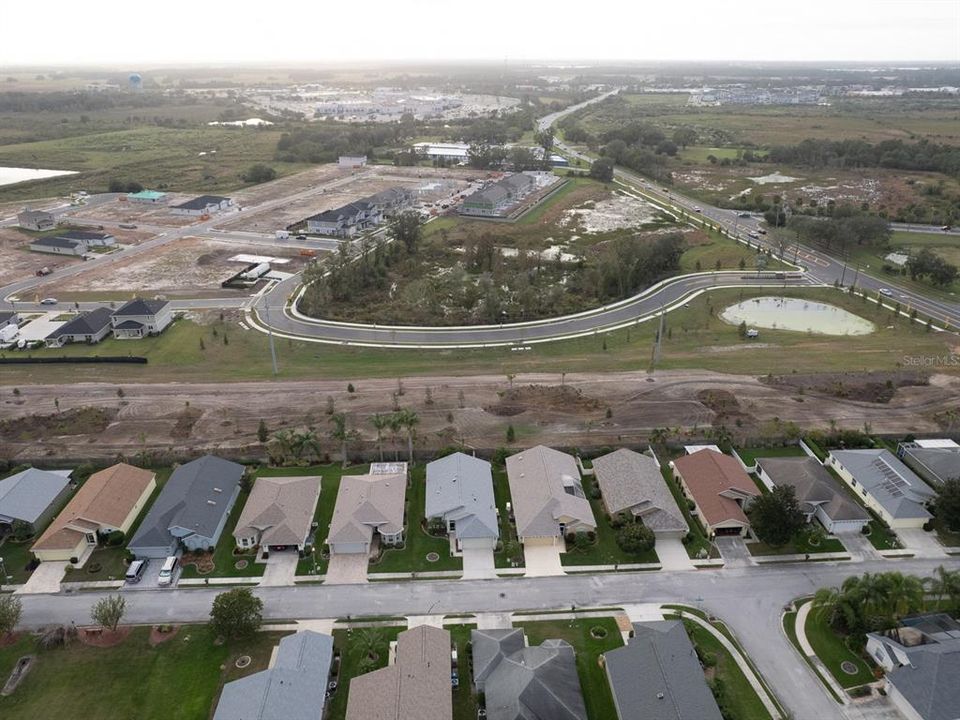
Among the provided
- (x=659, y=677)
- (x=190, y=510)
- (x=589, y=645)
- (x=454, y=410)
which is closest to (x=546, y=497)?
(x=589, y=645)

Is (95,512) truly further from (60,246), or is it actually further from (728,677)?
(60,246)

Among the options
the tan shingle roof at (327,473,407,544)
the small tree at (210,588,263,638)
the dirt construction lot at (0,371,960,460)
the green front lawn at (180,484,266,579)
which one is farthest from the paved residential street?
the dirt construction lot at (0,371,960,460)

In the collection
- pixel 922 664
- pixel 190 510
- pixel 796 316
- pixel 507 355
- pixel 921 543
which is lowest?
pixel 921 543

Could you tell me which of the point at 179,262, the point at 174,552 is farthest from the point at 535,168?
the point at 174,552

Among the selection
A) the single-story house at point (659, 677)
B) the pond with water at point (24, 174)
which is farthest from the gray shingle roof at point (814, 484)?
the pond with water at point (24, 174)

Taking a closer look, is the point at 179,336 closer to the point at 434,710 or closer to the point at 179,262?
the point at 179,262

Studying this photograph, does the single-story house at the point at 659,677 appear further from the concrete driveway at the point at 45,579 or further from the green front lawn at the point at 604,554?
the concrete driveway at the point at 45,579
